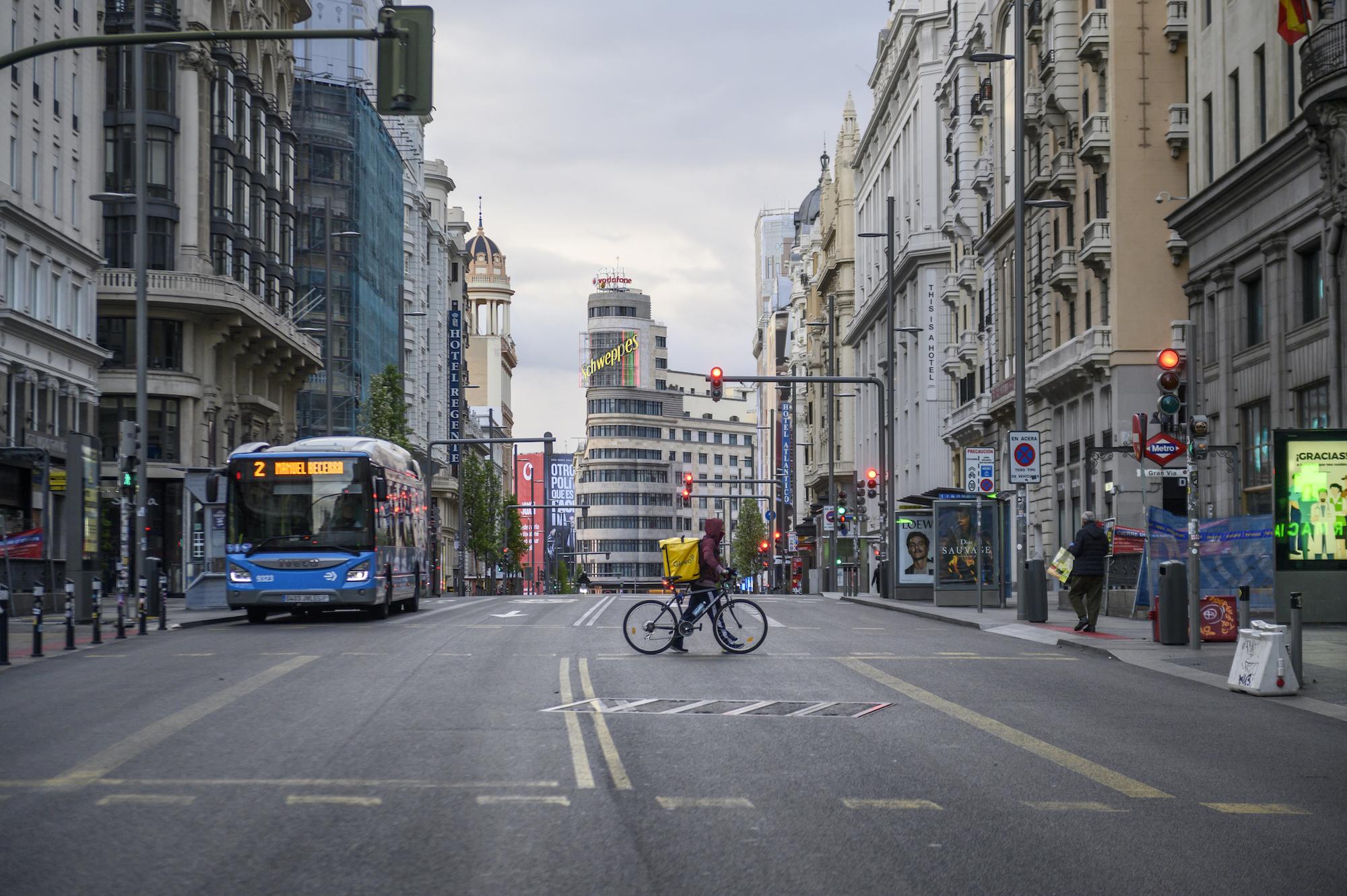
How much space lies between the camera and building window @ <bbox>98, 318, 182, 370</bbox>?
58.2 m

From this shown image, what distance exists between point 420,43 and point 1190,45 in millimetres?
30235

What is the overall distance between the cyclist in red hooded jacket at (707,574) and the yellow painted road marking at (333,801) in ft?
37.8

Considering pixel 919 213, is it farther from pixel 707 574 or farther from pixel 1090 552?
pixel 707 574

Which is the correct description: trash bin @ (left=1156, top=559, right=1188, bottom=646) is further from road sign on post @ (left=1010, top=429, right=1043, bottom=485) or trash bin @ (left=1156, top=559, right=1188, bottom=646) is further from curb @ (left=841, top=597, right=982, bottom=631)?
road sign on post @ (left=1010, top=429, right=1043, bottom=485)

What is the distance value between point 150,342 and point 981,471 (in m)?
31.6

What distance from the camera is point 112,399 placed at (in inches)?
2306

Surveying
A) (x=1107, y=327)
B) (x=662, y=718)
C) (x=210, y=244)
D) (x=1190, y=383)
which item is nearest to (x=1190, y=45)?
(x=1107, y=327)

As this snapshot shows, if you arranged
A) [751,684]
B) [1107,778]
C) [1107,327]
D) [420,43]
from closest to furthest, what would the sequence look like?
1. [1107,778]
2. [420,43]
3. [751,684]
4. [1107,327]

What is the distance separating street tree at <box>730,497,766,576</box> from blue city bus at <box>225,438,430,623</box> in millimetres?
118824

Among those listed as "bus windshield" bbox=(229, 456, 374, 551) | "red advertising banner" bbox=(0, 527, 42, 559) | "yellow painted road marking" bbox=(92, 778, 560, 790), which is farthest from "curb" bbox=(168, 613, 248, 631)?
"yellow painted road marking" bbox=(92, 778, 560, 790)

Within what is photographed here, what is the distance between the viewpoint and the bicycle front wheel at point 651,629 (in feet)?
71.3

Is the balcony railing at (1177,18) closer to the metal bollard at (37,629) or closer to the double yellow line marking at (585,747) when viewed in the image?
the metal bollard at (37,629)

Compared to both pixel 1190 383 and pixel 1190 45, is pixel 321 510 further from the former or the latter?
pixel 1190 45

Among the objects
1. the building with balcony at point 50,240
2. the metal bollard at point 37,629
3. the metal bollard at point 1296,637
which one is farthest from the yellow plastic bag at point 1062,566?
the building with balcony at point 50,240
